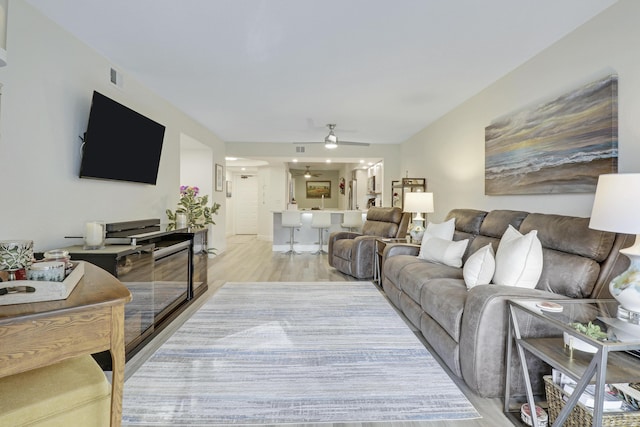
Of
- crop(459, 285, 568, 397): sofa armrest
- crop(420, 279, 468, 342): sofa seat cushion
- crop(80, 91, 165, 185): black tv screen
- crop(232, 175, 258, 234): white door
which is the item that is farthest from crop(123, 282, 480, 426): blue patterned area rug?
crop(232, 175, 258, 234): white door

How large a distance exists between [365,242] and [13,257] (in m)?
4.00

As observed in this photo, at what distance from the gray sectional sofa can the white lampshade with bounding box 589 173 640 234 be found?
0.44 metres

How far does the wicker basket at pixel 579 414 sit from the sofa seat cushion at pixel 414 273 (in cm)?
115

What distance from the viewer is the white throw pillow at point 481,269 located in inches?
88.1

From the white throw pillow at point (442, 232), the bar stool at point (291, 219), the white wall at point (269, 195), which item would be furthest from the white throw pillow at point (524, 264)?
the white wall at point (269, 195)

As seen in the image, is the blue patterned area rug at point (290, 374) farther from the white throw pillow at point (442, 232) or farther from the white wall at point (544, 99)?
the white wall at point (544, 99)

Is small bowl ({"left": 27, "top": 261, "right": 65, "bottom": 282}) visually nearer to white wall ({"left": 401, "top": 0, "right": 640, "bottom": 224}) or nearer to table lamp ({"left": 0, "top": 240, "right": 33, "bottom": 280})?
table lamp ({"left": 0, "top": 240, "right": 33, "bottom": 280})

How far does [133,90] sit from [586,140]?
431cm

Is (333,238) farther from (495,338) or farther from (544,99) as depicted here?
(495,338)

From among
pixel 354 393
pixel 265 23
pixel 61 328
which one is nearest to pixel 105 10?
pixel 265 23

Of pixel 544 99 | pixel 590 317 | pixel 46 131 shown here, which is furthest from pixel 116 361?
pixel 544 99

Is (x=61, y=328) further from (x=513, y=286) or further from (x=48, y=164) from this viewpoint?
(x=513, y=286)

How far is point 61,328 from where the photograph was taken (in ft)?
2.98

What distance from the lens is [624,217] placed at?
1.45 m
